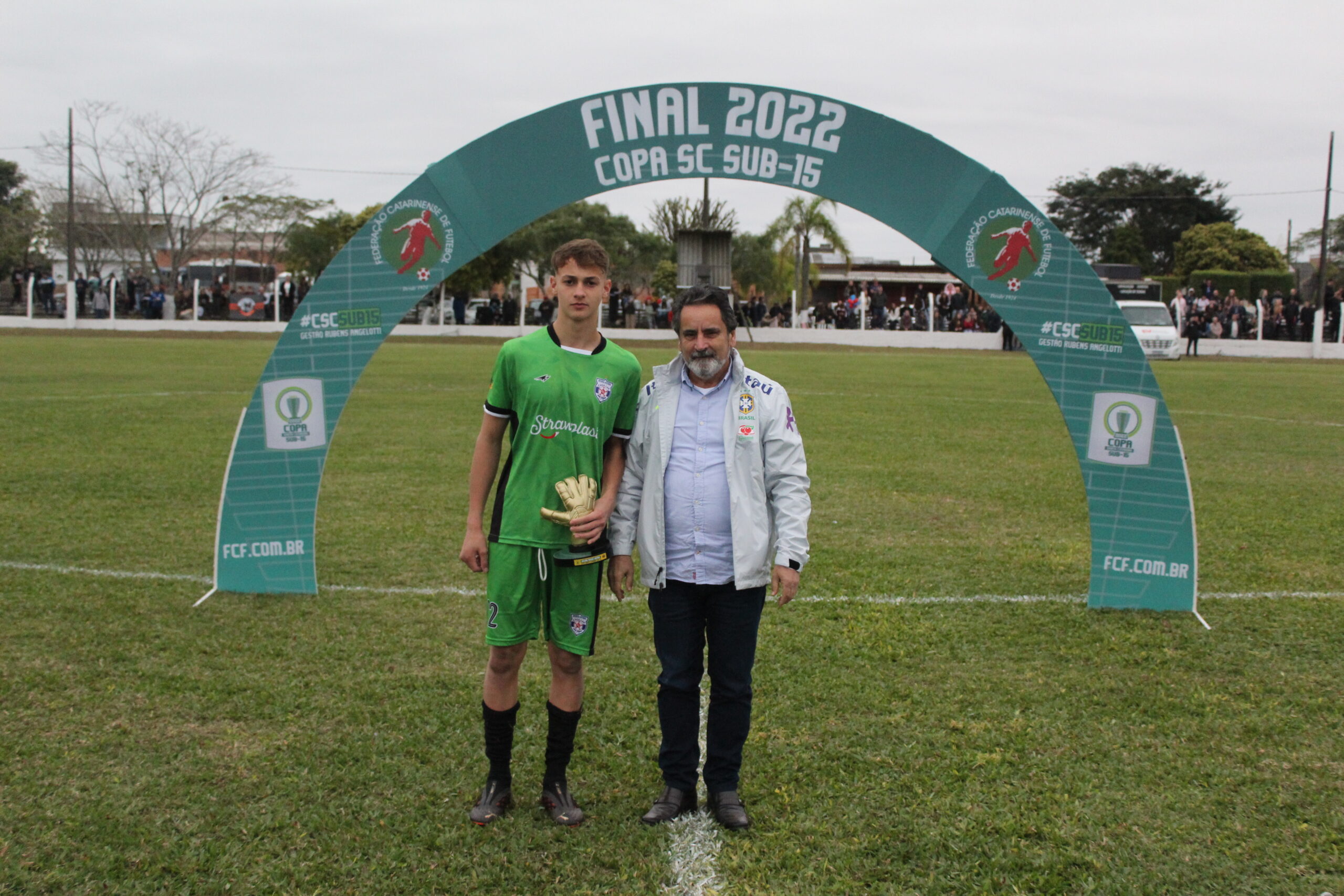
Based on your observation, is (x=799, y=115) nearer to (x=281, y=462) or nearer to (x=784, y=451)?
(x=784, y=451)

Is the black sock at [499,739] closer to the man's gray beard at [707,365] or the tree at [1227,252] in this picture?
the man's gray beard at [707,365]

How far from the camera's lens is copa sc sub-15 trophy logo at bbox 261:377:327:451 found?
19.7ft

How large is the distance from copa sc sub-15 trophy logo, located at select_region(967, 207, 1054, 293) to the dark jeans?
2.84 metres

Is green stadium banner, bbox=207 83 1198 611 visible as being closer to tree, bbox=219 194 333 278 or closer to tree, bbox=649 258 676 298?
tree, bbox=649 258 676 298

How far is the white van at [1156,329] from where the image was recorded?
29.8 meters

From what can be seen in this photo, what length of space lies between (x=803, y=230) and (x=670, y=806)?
48.9 m

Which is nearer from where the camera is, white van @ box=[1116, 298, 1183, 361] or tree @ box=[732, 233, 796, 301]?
white van @ box=[1116, 298, 1183, 361]

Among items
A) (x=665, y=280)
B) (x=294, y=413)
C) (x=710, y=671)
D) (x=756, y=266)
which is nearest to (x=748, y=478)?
(x=710, y=671)

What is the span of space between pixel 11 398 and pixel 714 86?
1349 centimetres

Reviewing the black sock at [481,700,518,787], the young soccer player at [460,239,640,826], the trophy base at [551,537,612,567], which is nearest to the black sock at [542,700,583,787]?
the young soccer player at [460,239,640,826]

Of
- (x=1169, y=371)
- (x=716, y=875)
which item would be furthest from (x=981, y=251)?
(x=1169, y=371)

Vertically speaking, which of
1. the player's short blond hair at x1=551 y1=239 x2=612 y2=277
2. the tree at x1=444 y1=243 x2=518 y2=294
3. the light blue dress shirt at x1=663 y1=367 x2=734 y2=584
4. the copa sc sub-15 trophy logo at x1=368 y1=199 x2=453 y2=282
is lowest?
the light blue dress shirt at x1=663 y1=367 x2=734 y2=584

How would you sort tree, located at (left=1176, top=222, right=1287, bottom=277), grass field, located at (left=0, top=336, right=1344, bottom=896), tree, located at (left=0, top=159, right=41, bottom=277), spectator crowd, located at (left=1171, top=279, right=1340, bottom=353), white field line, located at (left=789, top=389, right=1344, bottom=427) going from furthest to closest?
1. tree, located at (left=1176, top=222, right=1287, bottom=277)
2. tree, located at (left=0, top=159, right=41, bottom=277)
3. spectator crowd, located at (left=1171, top=279, right=1340, bottom=353)
4. white field line, located at (left=789, top=389, right=1344, bottom=427)
5. grass field, located at (left=0, top=336, right=1344, bottom=896)

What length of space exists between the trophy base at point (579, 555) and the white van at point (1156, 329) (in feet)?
93.1
